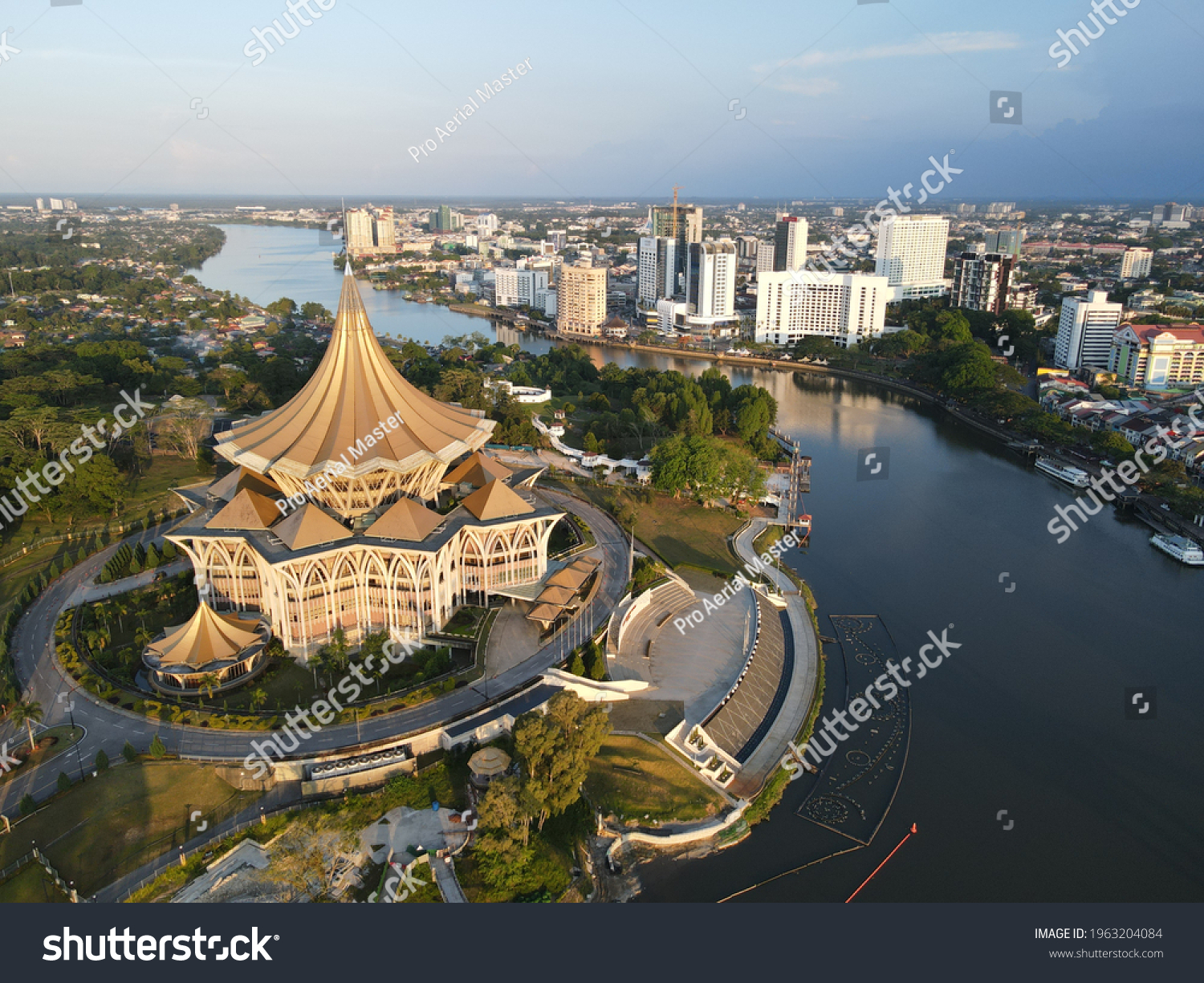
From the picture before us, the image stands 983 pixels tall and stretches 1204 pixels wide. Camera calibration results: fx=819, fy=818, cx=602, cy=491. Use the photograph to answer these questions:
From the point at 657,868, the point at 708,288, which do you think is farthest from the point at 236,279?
the point at 657,868

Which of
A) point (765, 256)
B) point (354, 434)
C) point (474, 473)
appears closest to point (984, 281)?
point (765, 256)

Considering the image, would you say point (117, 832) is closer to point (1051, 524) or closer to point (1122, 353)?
point (1051, 524)

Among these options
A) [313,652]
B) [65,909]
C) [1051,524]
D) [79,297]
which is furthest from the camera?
[79,297]
